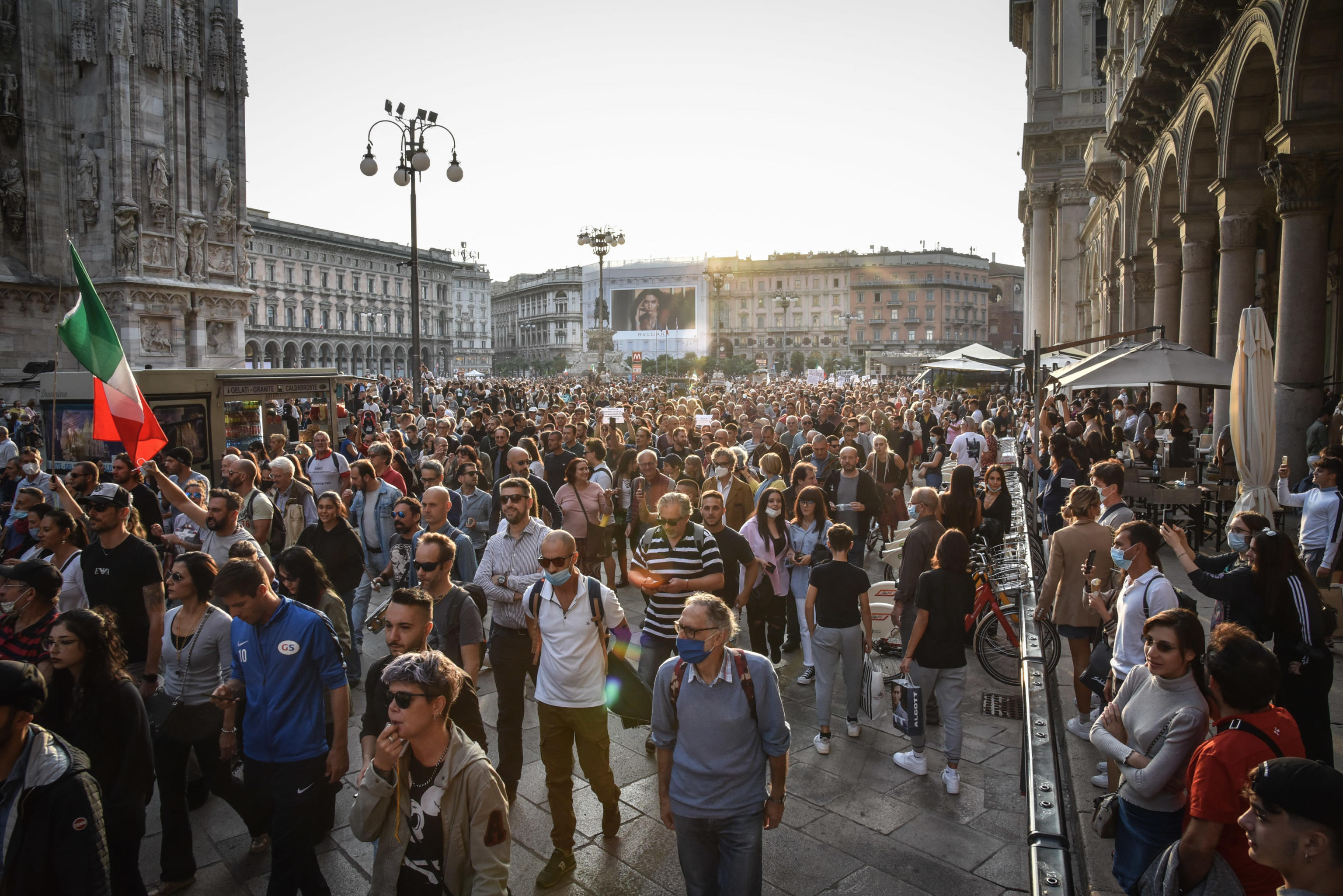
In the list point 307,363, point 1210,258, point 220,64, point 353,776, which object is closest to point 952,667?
point 353,776

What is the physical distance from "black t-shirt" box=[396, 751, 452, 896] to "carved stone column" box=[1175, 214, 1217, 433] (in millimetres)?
16224

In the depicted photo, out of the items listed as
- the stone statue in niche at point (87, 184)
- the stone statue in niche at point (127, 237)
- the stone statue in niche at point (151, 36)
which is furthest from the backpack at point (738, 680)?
the stone statue in niche at point (151, 36)

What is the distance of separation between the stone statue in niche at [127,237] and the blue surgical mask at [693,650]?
26.8 metres

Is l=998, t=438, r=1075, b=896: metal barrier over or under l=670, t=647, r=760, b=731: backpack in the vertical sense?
under

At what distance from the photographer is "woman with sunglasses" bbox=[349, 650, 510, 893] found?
2.75m

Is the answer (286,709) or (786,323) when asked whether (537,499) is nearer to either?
(286,709)

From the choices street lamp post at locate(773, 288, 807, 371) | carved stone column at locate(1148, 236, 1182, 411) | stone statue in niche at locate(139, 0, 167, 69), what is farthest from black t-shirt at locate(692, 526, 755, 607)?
street lamp post at locate(773, 288, 807, 371)

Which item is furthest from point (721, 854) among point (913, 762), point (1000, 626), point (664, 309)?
point (664, 309)

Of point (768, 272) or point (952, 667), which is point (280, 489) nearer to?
point (952, 667)

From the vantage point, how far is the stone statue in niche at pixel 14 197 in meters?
23.4

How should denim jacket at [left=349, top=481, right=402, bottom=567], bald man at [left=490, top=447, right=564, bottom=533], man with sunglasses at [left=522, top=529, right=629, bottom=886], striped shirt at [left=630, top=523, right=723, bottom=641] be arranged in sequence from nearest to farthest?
man with sunglasses at [left=522, top=529, right=629, bottom=886], striped shirt at [left=630, top=523, right=723, bottom=641], denim jacket at [left=349, top=481, right=402, bottom=567], bald man at [left=490, top=447, right=564, bottom=533]

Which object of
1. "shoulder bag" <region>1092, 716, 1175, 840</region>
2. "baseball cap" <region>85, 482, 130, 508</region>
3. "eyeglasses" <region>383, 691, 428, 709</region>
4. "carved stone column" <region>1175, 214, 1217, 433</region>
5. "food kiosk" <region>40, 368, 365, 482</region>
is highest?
"carved stone column" <region>1175, 214, 1217, 433</region>

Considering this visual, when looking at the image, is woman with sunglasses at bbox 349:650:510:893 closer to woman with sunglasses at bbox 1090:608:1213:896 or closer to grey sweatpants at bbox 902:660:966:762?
woman with sunglasses at bbox 1090:608:1213:896

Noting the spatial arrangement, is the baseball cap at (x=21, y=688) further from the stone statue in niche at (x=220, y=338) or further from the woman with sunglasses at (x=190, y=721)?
the stone statue in niche at (x=220, y=338)
